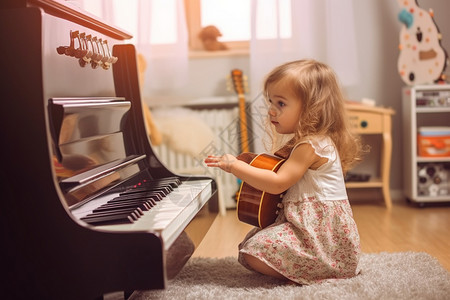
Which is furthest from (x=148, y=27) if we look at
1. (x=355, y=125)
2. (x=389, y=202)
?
(x=389, y=202)

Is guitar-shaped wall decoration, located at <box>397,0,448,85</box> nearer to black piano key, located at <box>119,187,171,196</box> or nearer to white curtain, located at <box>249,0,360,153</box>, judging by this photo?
white curtain, located at <box>249,0,360,153</box>

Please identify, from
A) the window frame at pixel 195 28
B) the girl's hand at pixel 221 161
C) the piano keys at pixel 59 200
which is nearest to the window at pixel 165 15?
the window frame at pixel 195 28

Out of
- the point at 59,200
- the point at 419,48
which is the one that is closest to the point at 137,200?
the point at 59,200

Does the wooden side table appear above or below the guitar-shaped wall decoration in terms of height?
below

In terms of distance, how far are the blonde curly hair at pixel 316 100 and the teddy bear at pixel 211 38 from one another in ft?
6.16

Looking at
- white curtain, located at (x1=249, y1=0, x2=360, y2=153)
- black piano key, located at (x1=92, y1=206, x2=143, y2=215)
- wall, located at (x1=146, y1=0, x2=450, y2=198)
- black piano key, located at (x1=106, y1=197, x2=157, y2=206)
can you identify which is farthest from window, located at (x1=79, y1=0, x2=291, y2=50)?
black piano key, located at (x1=92, y1=206, x2=143, y2=215)

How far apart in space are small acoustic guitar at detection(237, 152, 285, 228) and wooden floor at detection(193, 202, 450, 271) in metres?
0.55

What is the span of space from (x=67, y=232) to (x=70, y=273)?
8cm

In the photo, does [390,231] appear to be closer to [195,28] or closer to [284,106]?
[284,106]

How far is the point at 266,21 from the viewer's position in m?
3.32

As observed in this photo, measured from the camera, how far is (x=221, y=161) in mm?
1562

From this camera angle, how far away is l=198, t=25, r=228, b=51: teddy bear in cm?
354

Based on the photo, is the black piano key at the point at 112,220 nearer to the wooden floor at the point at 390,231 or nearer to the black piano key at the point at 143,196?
the black piano key at the point at 143,196

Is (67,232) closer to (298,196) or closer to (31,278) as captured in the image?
(31,278)
